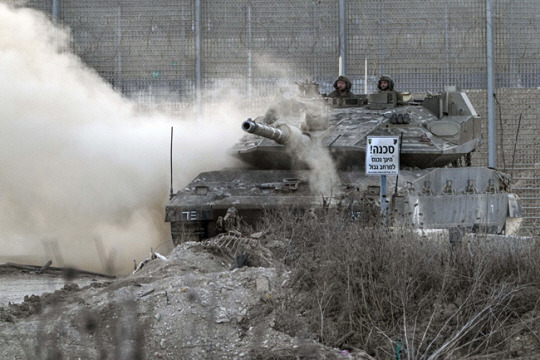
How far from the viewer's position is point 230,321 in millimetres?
7465

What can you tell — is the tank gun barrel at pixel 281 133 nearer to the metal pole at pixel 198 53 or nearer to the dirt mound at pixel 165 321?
the dirt mound at pixel 165 321

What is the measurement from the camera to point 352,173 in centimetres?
1339

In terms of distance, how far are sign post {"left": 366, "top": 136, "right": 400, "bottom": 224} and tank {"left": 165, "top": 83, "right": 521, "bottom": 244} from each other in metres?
0.41

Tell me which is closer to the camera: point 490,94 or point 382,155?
point 382,155

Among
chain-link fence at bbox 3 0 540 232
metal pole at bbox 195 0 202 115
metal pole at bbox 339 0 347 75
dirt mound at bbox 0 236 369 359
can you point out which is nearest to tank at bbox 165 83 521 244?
dirt mound at bbox 0 236 369 359

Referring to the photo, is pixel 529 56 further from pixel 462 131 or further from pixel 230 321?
pixel 230 321

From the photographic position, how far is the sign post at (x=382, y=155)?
1048cm

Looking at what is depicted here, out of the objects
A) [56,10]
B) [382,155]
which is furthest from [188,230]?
[56,10]

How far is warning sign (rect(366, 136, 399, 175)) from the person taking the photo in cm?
1048

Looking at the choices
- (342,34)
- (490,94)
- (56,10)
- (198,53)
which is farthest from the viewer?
(56,10)

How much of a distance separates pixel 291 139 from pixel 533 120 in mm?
10899

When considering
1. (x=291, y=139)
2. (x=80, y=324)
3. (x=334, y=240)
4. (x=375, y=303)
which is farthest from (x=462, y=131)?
(x=80, y=324)

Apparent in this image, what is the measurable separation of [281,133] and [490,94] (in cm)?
1072

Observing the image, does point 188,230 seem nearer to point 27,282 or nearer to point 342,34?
point 27,282
